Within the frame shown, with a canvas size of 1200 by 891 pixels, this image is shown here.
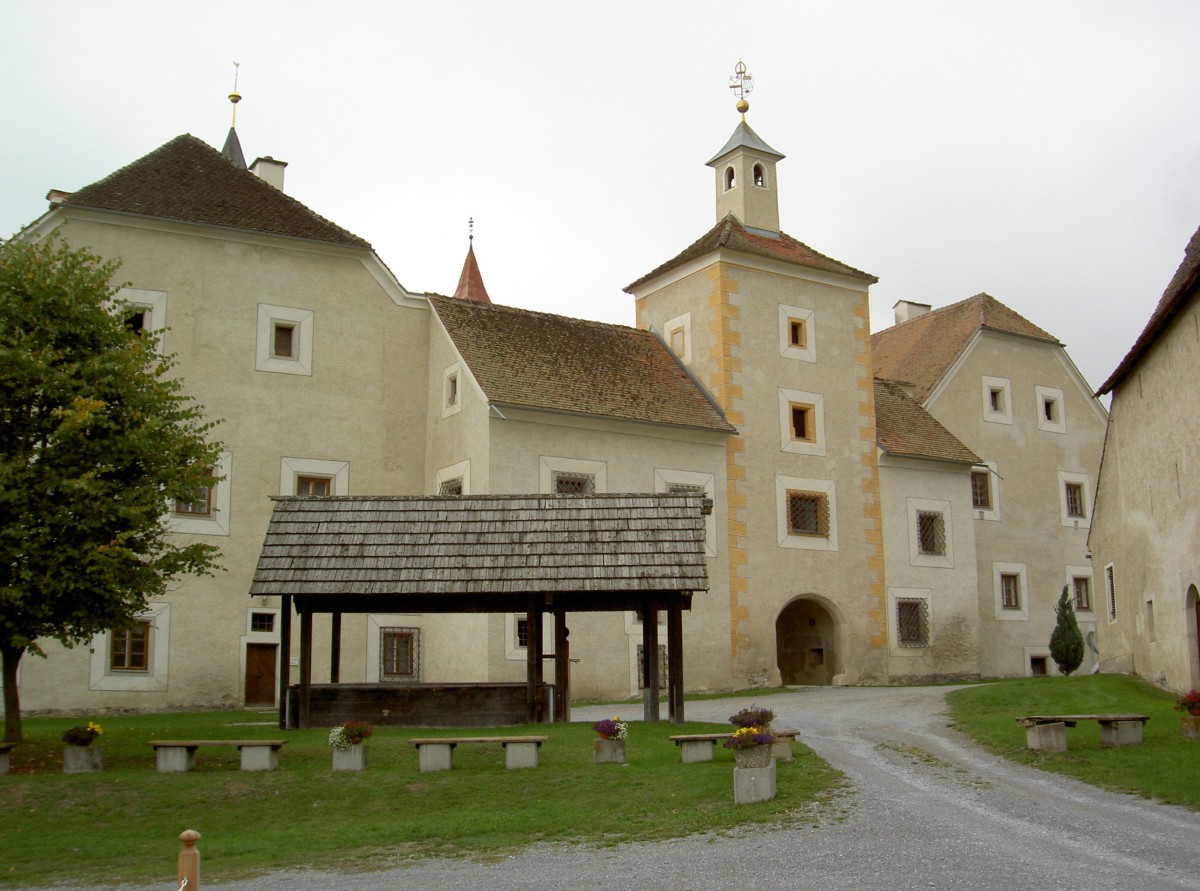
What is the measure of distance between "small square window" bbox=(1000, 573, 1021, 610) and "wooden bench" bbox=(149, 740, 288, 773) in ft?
92.6

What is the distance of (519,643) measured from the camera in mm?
30125

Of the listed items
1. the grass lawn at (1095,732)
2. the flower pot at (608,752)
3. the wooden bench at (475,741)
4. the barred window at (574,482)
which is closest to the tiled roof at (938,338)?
the barred window at (574,482)

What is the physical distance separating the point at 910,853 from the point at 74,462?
13.4m

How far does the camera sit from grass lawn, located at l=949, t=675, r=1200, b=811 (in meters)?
15.2

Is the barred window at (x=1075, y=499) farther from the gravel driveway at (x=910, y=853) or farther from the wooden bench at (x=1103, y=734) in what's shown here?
the gravel driveway at (x=910, y=853)

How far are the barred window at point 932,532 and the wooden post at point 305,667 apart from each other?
2156cm

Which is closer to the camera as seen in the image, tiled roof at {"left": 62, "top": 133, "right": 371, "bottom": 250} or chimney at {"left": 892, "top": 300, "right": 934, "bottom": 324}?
tiled roof at {"left": 62, "top": 133, "right": 371, "bottom": 250}

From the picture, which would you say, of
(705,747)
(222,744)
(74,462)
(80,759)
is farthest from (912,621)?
(80,759)

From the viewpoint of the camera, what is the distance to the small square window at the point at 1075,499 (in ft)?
140

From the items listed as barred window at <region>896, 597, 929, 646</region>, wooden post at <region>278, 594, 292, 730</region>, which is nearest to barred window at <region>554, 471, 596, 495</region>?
barred window at <region>896, 597, 929, 646</region>

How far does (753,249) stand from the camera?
36.2m

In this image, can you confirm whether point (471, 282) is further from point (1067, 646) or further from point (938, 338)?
point (1067, 646)

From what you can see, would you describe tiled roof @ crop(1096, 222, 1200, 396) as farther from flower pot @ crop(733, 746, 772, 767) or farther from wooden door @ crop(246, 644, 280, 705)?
wooden door @ crop(246, 644, 280, 705)

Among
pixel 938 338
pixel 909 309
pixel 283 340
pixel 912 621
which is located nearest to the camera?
pixel 283 340
